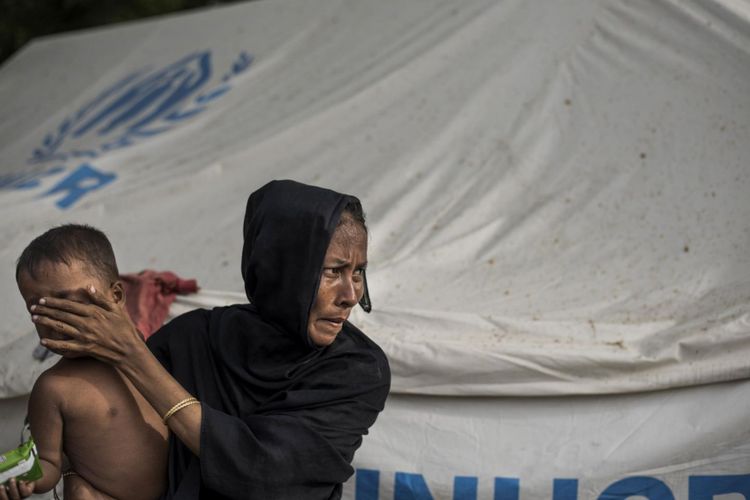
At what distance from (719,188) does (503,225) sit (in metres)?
0.61

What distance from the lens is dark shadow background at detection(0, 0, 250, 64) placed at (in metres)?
8.95

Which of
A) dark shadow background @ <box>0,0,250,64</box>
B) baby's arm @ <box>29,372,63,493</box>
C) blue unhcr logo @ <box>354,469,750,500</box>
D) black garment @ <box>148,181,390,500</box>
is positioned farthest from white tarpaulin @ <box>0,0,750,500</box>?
dark shadow background @ <box>0,0,250,64</box>

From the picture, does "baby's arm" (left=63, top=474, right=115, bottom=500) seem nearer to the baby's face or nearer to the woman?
the woman

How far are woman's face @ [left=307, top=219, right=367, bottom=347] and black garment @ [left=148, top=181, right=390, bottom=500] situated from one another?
1.0 inches

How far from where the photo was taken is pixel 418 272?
120 inches

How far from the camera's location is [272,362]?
77.6 inches

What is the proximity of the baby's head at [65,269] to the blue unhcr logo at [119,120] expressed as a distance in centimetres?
175

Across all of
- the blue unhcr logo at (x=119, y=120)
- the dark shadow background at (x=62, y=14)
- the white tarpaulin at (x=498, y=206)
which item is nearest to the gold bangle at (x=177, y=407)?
the white tarpaulin at (x=498, y=206)

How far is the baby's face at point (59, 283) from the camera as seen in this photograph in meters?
1.86

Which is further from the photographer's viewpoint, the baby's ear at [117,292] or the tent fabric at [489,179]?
the tent fabric at [489,179]

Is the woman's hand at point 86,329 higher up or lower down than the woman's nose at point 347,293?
lower down

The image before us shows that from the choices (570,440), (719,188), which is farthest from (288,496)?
(719,188)

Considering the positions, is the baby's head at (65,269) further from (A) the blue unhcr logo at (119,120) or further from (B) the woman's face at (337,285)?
(A) the blue unhcr logo at (119,120)

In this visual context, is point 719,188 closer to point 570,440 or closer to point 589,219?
point 589,219
